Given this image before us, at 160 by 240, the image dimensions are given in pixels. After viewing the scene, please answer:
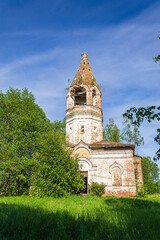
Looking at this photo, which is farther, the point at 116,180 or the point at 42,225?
the point at 116,180

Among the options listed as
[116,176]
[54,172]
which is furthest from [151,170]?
[54,172]

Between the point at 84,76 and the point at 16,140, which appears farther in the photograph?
the point at 84,76

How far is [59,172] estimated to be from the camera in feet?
47.9

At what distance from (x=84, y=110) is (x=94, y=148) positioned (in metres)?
5.33

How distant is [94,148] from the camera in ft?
65.2

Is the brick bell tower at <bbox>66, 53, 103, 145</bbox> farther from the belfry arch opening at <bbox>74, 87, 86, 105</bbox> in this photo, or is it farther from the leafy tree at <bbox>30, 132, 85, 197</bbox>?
the leafy tree at <bbox>30, 132, 85, 197</bbox>

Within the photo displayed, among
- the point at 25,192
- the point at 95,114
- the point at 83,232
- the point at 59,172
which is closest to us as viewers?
the point at 83,232

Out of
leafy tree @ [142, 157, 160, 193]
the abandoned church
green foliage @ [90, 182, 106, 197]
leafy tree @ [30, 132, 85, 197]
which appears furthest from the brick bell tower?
leafy tree @ [142, 157, 160, 193]

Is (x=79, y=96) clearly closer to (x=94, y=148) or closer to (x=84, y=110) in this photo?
(x=84, y=110)

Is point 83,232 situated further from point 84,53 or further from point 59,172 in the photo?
point 84,53

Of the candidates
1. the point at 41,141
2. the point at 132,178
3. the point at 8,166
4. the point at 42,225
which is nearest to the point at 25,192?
the point at 8,166

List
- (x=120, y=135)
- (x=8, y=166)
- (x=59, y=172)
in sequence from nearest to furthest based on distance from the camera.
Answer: (x=59, y=172), (x=8, y=166), (x=120, y=135)

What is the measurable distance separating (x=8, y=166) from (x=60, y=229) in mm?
13311

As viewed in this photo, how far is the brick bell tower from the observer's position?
21703mm
